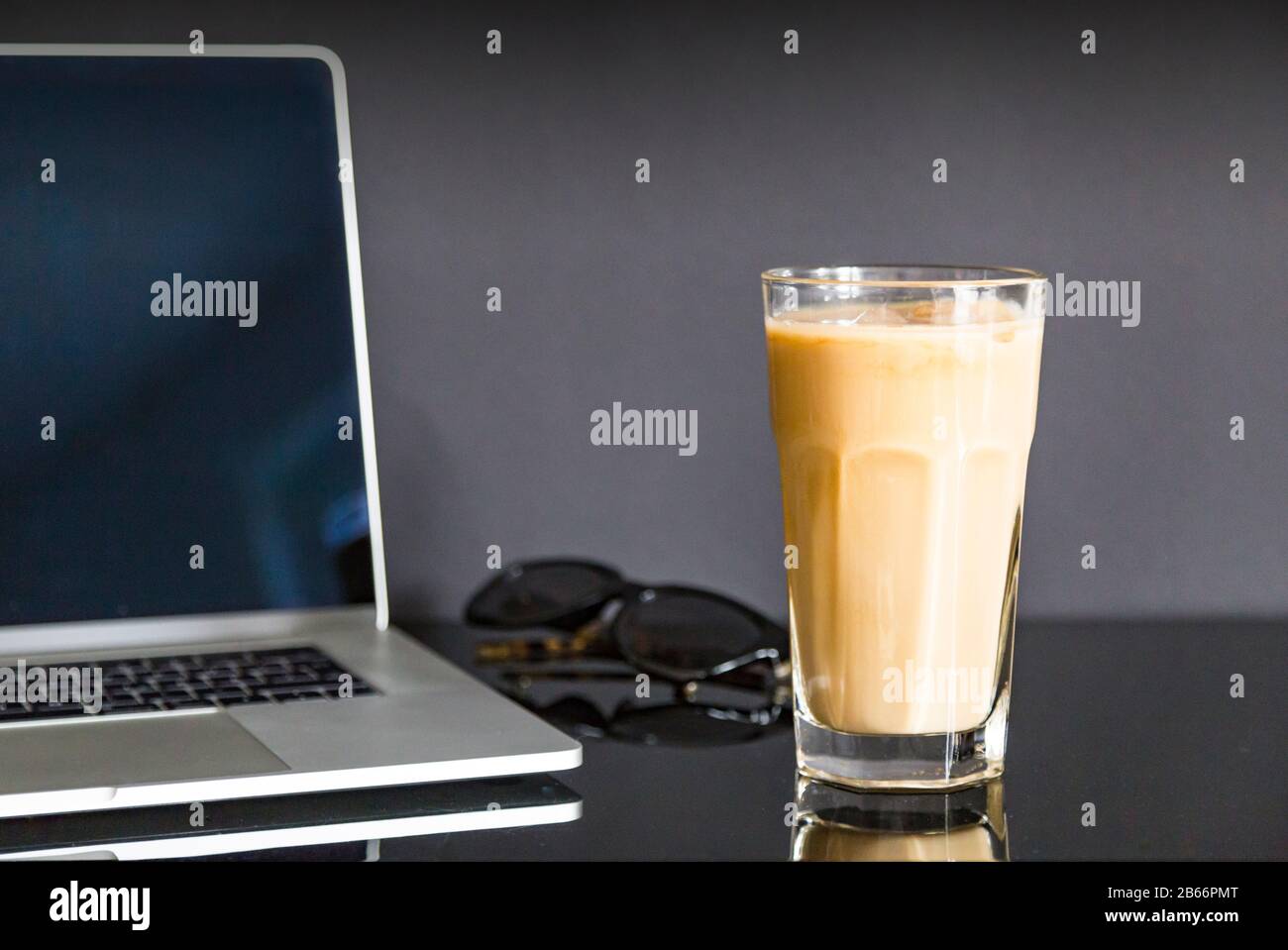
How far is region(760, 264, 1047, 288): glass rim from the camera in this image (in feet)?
1.88

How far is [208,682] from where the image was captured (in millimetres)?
719

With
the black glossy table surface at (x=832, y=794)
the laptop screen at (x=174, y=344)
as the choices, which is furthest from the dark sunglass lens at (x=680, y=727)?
the laptop screen at (x=174, y=344)

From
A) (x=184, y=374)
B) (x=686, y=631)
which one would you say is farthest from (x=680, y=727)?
(x=184, y=374)

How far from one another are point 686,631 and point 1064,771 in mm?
257

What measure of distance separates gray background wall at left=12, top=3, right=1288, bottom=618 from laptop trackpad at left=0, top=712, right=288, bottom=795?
1.15 feet

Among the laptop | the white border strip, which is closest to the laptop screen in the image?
the laptop

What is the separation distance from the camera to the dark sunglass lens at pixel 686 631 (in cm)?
82

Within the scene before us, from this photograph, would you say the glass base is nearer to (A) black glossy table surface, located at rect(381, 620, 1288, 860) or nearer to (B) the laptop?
(A) black glossy table surface, located at rect(381, 620, 1288, 860)

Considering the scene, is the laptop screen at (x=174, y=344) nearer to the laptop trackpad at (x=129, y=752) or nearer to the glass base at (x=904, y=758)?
the laptop trackpad at (x=129, y=752)

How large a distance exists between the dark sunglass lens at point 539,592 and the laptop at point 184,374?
0.07 metres

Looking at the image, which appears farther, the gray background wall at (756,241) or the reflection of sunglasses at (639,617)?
the gray background wall at (756,241)
